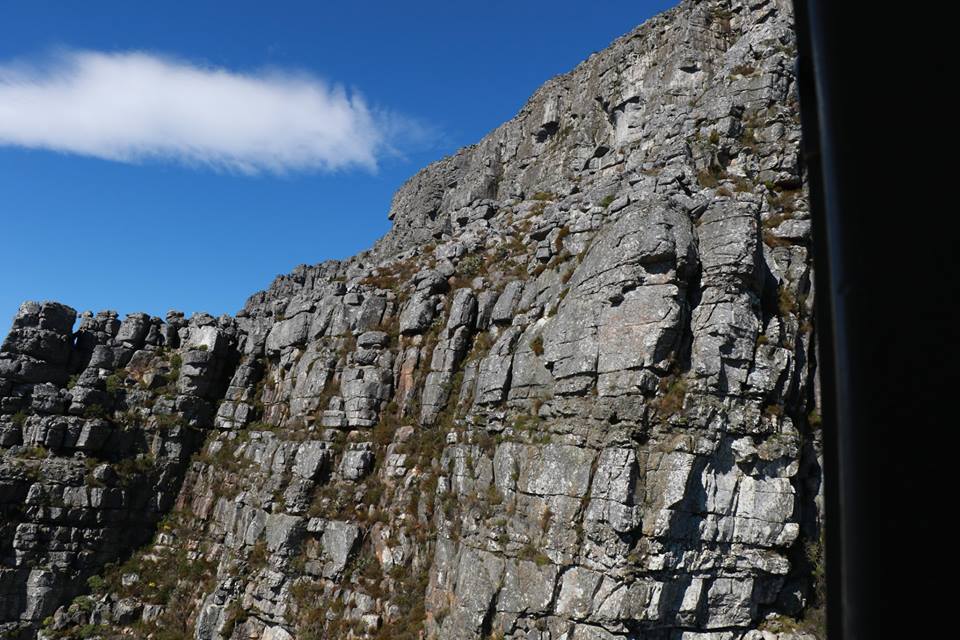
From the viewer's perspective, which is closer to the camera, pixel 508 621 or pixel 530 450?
pixel 508 621

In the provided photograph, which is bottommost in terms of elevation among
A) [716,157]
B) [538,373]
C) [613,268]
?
[538,373]

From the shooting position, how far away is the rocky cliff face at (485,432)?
13977mm

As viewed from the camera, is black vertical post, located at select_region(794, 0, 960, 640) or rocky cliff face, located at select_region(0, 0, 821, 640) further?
rocky cliff face, located at select_region(0, 0, 821, 640)

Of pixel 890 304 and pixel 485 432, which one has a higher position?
pixel 485 432

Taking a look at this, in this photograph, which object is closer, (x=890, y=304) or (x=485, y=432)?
(x=890, y=304)

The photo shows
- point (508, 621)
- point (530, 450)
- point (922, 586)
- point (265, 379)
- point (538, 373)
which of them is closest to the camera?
point (922, 586)

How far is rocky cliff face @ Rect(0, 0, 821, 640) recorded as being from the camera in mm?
13977

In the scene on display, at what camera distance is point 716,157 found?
21453 millimetres

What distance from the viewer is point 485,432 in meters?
18.0

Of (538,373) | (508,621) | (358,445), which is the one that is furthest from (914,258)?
(358,445)

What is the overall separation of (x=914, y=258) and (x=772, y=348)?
50.6 ft

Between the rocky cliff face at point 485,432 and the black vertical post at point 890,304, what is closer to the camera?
the black vertical post at point 890,304

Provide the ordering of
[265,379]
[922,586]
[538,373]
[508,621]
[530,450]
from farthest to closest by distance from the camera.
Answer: [265,379]
[538,373]
[530,450]
[508,621]
[922,586]

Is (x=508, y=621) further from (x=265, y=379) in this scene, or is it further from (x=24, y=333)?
(x=24, y=333)
